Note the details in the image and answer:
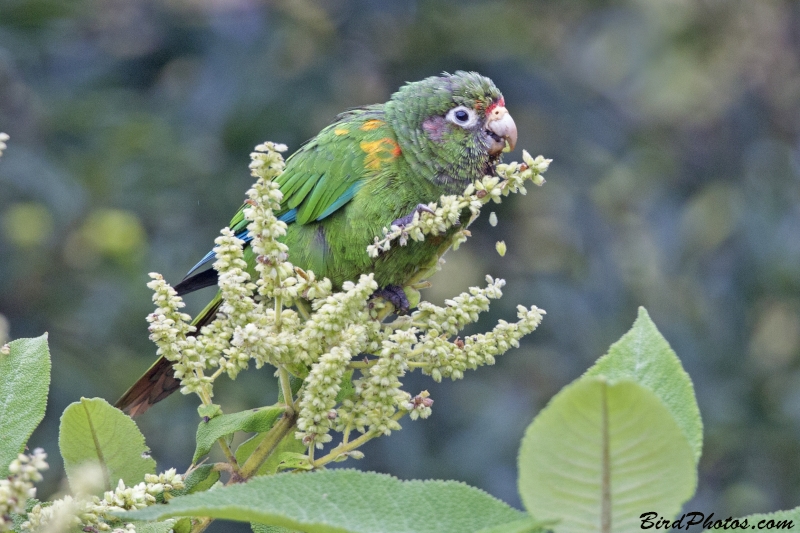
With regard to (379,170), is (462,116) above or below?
above

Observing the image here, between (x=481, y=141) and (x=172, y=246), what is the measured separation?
2.62m

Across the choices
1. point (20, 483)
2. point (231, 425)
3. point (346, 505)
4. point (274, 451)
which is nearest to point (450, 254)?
point (274, 451)

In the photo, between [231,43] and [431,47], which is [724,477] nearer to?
[431,47]

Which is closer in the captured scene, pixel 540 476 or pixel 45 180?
pixel 540 476

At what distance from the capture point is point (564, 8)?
606 cm

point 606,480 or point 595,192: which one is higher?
point 595,192

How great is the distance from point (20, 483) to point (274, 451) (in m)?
0.57

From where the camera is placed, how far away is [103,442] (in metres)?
1.28

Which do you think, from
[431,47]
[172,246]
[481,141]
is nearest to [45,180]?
[172,246]

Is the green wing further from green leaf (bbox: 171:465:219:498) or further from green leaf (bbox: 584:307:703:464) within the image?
green leaf (bbox: 584:307:703:464)

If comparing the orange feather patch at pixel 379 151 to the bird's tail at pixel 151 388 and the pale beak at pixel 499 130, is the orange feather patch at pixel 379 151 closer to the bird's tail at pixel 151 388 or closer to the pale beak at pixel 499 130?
the pale beak at pixel 499 130

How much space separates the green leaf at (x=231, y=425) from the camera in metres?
1.31

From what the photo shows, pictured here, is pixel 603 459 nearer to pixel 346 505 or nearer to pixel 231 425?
pixel 346 505

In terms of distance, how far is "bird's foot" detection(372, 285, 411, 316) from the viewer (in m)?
2.00
